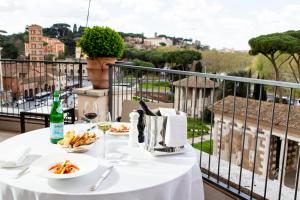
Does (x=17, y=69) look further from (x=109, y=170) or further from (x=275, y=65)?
(x=275, y=65)

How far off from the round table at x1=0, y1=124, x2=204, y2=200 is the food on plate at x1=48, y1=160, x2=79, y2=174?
45mm

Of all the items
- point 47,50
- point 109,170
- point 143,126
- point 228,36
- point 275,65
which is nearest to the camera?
point 109,170

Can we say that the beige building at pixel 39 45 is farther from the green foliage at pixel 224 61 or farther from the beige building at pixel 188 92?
the green foliage at pixel 224 61

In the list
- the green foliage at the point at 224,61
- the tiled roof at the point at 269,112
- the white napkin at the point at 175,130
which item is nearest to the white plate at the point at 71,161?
the white napkin at the point at 175,130

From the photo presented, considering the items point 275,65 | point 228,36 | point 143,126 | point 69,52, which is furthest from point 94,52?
Answer: point 275,65

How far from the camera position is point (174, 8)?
17797 mm

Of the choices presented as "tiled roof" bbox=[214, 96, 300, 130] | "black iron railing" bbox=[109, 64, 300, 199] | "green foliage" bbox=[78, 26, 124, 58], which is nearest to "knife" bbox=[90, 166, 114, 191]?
"black iron railing" bbox=[109, 64, 300, 199]

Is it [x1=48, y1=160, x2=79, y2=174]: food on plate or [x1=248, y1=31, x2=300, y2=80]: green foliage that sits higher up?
[x1=248, y1=31, x2=300, y2=80]: green foliage

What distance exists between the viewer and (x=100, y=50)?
11.7ft

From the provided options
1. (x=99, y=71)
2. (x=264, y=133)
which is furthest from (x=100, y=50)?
(x=264, y=133)

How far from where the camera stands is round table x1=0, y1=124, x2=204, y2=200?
1.06 meters

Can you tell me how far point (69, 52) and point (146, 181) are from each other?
3.75 metres

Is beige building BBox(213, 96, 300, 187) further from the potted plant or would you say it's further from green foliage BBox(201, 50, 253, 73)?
the potted plant

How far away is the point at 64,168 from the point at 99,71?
2.59m
